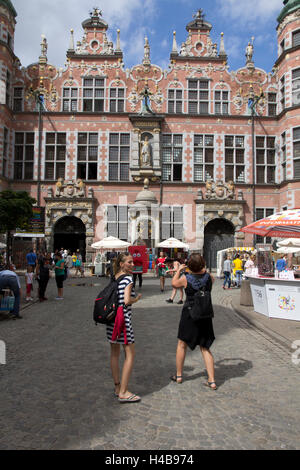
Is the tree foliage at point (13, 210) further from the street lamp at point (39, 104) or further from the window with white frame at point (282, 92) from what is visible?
the window with white frame at point (282, 92)

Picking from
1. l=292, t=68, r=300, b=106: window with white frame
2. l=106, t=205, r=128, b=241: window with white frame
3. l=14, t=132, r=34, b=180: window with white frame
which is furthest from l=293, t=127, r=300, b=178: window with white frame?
l=14, t=132, r=34, b=180: window with white frame

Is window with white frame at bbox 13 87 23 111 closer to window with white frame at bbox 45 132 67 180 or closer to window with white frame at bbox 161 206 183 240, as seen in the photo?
window with white frame at bbox 45 132 67 180

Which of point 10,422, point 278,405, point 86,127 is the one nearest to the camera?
point 10,422

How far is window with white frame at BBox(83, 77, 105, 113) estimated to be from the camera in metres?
25.1

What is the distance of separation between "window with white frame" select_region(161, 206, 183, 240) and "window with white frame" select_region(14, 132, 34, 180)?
9.97 m

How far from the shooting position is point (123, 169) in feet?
81.6

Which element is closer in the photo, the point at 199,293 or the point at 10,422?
the point at 10,422

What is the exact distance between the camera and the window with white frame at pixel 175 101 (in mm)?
25078

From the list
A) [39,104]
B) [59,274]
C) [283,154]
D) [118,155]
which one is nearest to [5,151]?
[39,104]

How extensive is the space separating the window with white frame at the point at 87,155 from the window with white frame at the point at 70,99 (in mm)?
2060

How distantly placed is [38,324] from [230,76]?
78.2 feet

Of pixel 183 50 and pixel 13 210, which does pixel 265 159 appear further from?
pixel 13 210
